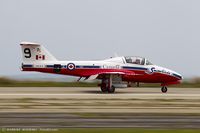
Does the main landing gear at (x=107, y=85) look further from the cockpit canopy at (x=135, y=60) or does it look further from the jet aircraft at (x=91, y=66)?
the cockpit canopy at (x=135, y=60)

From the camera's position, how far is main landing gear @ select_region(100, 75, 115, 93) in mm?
37938

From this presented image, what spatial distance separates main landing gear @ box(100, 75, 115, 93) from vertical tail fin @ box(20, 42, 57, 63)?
160 inches

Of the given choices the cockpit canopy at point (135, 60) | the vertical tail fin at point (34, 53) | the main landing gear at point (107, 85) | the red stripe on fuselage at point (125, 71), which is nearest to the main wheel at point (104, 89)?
the main landing gear at point (107, 85)

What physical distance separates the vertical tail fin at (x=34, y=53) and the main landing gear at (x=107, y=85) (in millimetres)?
4069

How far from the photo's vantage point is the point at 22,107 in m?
24.8

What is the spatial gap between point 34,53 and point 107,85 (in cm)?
592

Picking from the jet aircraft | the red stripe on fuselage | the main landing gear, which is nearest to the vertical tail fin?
the jet aircraft

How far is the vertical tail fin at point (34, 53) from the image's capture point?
39.1 metres

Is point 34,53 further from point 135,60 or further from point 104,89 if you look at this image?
point 135,60

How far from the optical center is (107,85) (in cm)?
3822

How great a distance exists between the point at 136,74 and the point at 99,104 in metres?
12.6

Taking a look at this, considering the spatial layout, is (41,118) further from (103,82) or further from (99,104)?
(103,82)

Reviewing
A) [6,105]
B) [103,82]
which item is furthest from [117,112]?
[103,82]

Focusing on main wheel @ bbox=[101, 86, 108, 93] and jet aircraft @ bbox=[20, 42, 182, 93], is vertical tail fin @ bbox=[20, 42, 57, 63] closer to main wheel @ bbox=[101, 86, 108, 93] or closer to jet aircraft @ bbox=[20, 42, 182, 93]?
jet aircraft @ bbox=[20, 42, 182, 93]
